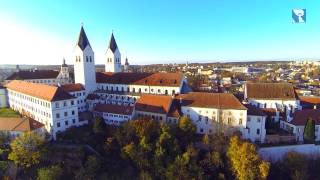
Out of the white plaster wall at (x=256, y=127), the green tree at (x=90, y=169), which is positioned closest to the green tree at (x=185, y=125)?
the white plaster wall at (x=256, y=127)

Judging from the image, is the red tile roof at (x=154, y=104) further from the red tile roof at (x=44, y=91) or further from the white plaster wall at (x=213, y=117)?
the red tile roof at (x=44, y=91)

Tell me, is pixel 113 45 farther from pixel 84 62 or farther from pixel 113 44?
pixel 84 62

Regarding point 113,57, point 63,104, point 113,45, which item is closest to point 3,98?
point 113,57

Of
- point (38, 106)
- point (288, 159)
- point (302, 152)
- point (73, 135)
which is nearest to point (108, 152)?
point (73, 135)

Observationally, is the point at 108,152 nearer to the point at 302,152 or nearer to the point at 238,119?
the point at 238,119

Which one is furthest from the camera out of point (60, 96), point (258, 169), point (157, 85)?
point (157, 85)

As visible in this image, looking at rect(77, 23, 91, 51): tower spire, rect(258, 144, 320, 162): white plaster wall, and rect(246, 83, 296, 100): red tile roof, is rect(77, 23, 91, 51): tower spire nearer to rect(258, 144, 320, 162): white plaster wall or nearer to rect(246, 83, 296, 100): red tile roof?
rect(246, 83, 296, 100): red tile roof
